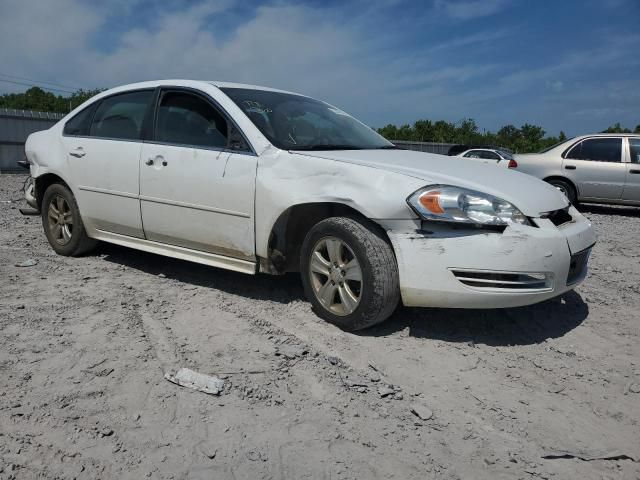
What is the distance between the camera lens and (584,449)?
2.30 m

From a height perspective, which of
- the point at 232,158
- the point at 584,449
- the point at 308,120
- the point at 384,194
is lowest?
the point at 584,449

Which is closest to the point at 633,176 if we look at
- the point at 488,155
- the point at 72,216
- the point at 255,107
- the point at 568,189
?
the point at 568,189

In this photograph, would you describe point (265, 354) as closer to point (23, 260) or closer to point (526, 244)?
point (526, 244)

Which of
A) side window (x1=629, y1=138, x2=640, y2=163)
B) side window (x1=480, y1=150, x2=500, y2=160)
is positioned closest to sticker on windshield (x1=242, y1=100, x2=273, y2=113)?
side window (x1=629, y1=138, x2=640, y2=163)

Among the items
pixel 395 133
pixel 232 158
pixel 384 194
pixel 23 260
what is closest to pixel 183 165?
pixel 232 158

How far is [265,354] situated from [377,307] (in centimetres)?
69

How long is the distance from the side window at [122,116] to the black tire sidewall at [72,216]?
0.61 metres

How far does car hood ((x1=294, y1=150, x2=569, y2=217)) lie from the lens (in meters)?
3.23

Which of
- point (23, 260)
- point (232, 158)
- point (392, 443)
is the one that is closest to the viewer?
point (392, 443)

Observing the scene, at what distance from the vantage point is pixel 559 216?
11.4ft

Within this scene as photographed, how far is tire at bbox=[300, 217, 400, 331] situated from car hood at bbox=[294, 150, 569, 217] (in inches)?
16.1

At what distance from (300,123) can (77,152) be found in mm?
2071

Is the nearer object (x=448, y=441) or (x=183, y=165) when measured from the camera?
(x=448, y=441)

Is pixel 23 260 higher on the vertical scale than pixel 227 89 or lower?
lower
